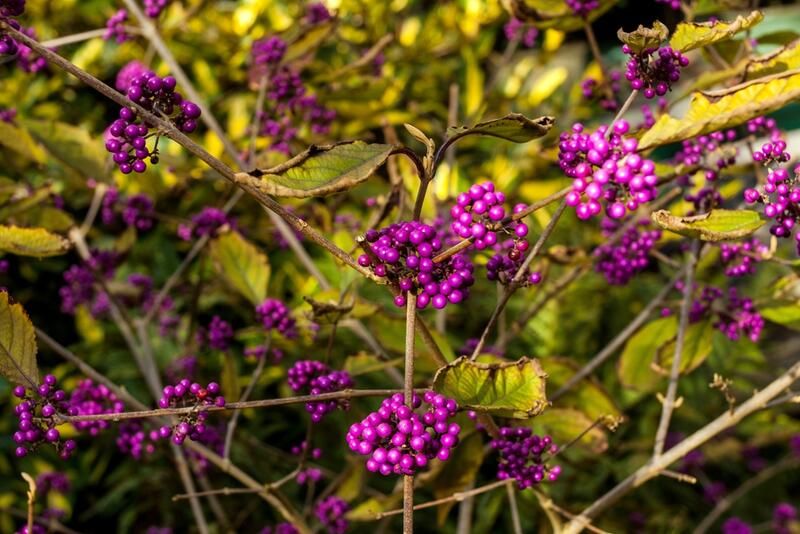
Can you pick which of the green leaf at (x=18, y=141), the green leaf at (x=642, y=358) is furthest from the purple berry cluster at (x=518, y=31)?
the green leaf at (x=18, y=141)

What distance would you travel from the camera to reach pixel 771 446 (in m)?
3.73

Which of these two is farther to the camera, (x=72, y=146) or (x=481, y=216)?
(x=72, y=146)

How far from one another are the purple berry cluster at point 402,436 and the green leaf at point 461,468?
0.66m

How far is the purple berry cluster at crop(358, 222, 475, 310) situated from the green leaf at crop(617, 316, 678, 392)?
99 centimetres

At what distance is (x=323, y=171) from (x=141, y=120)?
0.26 meters

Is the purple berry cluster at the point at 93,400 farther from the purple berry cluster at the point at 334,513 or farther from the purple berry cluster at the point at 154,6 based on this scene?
the purple berry cluster at the point at 154,6

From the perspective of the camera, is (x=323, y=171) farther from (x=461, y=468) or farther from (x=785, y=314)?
(x=785, y=314)

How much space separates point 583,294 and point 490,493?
1.08 m

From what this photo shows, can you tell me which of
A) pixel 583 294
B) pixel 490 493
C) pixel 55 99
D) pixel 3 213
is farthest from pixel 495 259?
pixel 55 99

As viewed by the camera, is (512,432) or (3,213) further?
(3,213)

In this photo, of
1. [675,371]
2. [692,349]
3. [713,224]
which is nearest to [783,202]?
[713,224]

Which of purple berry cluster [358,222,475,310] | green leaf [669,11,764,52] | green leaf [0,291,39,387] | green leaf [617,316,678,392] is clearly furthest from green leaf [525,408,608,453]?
green leaf [0,291,39,387]

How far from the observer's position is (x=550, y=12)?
1.69 m

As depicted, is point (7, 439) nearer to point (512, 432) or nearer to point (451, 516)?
point (451, 516)
